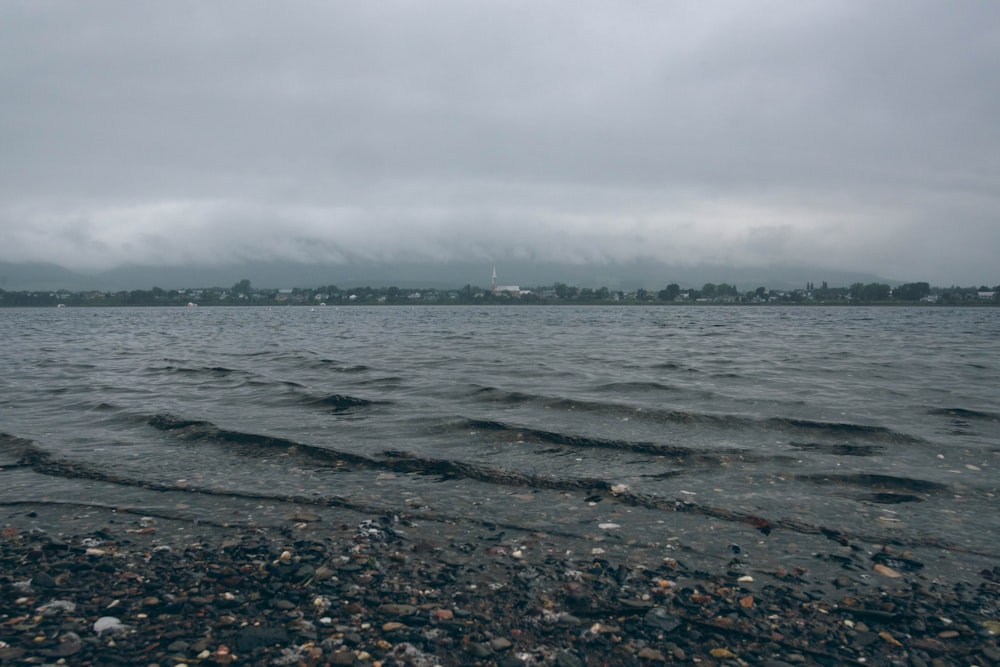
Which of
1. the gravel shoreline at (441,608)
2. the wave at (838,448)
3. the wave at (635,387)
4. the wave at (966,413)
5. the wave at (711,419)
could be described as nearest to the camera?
the gravel shoreline at (441,608)

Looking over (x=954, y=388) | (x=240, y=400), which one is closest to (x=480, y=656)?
(x=240, y=400)

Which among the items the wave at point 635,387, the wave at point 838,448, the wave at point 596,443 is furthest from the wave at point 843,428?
the wave at point 635,387

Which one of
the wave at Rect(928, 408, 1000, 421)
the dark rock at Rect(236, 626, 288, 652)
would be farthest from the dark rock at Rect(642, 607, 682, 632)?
the wave at Rect(928, 408, 1000, 421)

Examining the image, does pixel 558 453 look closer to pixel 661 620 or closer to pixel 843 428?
pixel 661 620

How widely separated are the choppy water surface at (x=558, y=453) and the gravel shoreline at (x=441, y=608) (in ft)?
2.76

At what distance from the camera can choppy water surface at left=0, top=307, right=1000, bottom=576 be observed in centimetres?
812

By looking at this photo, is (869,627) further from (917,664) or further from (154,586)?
(154,586)

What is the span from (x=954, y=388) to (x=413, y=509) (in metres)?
19.6

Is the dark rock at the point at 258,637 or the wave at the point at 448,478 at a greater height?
the dark rock at the point at 258,637

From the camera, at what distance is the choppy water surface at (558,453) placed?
8125mm

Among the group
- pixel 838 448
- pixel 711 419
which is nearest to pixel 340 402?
A: pixel 711 419

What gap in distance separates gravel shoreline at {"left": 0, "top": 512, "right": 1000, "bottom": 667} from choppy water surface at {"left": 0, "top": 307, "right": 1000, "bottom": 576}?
0.84m

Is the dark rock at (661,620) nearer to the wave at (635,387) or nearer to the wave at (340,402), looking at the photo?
the wave at (340,402)

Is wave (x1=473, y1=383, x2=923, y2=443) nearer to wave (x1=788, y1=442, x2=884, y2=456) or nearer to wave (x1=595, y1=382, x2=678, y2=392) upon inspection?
wave (x1=788, y1=442, x2=884, y2=456)
